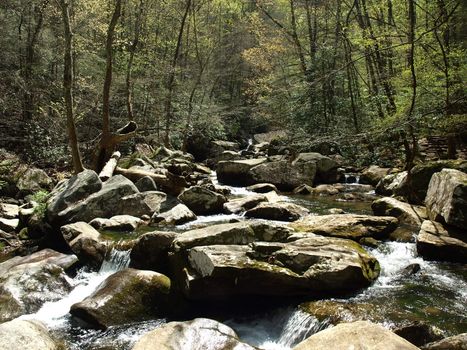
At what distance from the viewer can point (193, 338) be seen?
472 centimetres

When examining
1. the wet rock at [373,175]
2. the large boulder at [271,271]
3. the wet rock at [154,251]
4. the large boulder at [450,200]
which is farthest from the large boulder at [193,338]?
the wet rock at [373,175]

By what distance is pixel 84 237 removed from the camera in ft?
27.2

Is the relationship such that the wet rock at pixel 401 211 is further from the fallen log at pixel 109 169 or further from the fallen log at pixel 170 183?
the fallen log at pixel 109 169

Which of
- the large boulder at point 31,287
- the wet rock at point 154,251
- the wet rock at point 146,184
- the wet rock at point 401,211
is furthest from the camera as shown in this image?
the wet rock at point 146,184

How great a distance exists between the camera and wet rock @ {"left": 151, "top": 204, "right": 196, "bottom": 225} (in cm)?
976

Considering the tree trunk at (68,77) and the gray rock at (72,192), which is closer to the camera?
the gray rock at (72,192)

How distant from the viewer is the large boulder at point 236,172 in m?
15.9

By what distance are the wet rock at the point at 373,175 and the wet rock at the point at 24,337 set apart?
41.6 ft

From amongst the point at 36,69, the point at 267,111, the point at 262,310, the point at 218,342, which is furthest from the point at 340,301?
the point at 267,111

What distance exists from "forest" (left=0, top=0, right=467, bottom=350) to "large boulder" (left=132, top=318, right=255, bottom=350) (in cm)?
2

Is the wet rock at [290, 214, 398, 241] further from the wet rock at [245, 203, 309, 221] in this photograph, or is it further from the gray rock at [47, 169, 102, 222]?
the gray rock at [47, 169, 102, 222]

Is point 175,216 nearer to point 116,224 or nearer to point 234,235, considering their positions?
point 116,224

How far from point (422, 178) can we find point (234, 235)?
20.7 feet

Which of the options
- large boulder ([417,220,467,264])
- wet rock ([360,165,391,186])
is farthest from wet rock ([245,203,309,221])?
wet rock ([360,165,391,186])
